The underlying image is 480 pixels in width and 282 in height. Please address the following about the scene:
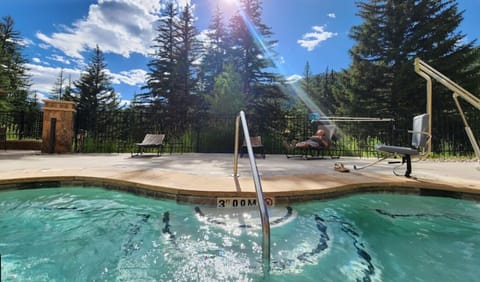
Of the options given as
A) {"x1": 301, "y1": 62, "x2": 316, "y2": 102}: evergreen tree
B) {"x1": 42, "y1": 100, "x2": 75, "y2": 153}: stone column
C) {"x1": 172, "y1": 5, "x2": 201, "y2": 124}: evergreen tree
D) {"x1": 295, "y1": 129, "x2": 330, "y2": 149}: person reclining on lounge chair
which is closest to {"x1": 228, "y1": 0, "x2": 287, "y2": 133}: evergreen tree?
{"x1": 172, "y1": 5, "x2": 201, "y2": 124}: evergreen tree

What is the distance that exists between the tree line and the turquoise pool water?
664cm

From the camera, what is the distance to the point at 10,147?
8.07 metres

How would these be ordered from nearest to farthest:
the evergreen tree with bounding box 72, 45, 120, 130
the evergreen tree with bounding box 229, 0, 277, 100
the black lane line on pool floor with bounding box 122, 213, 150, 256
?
the black lane line on pool floor with bounding box 122, 213, 150, 256 → the evergreen tree with bounding box 229, 0, 277, 100 → the evergreen tree with bounding box 72, 45, 120, 130

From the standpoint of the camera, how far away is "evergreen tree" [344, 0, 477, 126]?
12.9 meters

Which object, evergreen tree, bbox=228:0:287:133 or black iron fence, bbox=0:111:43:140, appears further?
evergreen tree, bbox=228:0:287:133

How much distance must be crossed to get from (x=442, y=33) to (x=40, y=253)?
705 inches

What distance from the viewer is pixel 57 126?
6637 millimetres

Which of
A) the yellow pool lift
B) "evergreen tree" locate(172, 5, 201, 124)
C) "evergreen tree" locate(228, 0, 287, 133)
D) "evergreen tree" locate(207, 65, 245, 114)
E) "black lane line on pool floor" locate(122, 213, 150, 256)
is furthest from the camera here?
"evergreen tree" locate(172, 5, 201, 124)

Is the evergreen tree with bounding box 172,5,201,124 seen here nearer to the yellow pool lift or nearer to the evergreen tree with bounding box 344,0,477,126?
the evergreen tree with bounding box 344,0,477,126

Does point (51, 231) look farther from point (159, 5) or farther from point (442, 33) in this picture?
point (159, 5)

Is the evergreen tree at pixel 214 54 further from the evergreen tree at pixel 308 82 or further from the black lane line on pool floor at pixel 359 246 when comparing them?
the black lane line on pool floor at pixel 359 246

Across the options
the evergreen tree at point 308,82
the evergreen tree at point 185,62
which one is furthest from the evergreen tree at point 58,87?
the evergreen tree at point 308,82

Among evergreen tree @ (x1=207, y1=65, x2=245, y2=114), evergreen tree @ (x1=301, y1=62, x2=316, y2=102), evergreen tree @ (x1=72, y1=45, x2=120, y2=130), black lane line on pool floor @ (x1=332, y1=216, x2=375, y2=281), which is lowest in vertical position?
black lane line on pool floor @ (x1=332, y1=216, x2=375, y2=281)

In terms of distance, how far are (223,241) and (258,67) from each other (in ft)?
49.3
